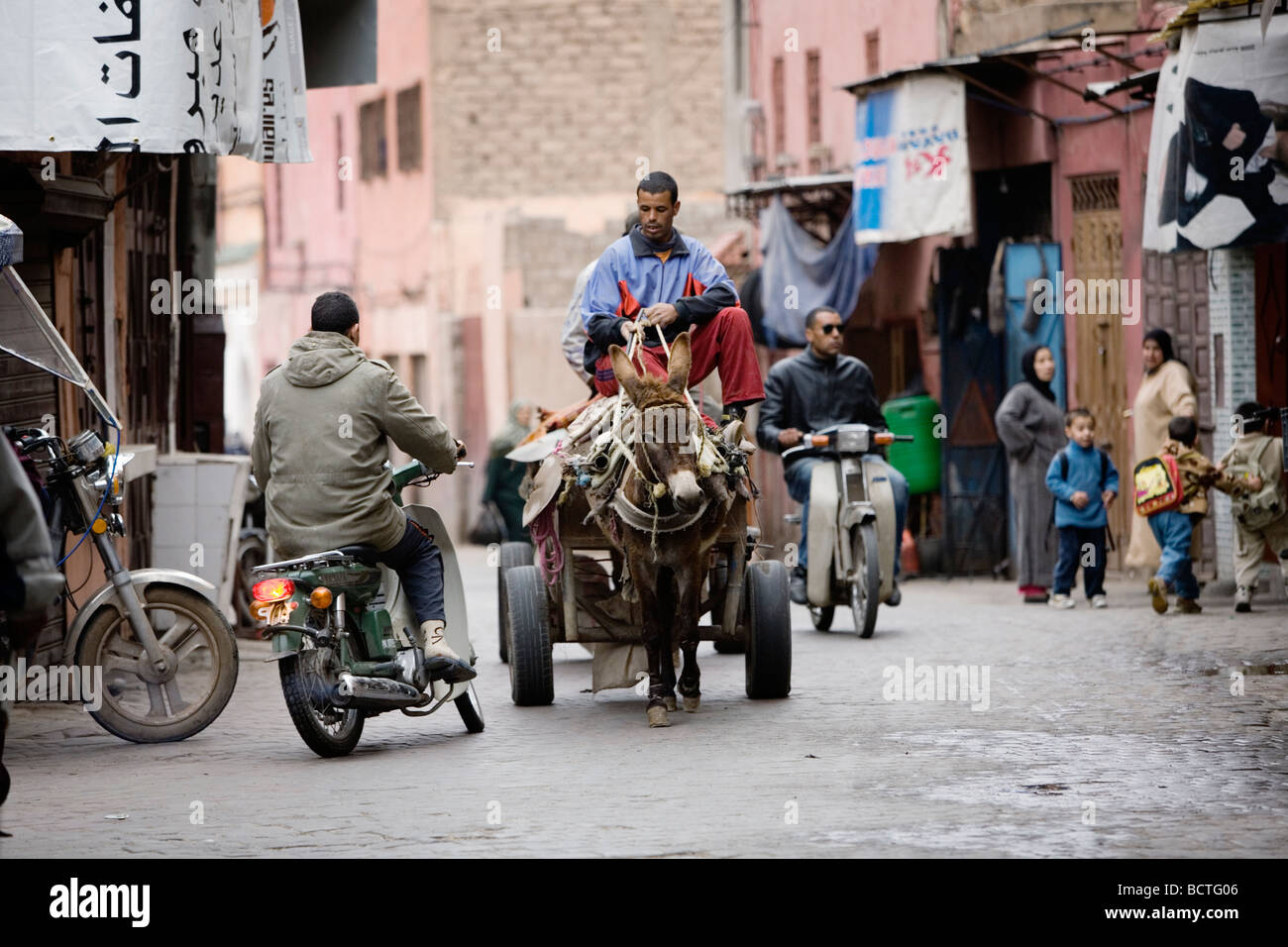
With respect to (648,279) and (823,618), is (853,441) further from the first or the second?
(648,279)

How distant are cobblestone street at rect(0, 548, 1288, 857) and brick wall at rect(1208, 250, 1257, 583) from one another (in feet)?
16.0

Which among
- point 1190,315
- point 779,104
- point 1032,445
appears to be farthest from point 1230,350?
point 779,104

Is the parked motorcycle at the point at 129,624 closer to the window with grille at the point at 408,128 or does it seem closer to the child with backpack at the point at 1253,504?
the child with backpack at the point at 1253,504

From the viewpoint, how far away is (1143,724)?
32.0 ft

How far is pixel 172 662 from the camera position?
32.1ft

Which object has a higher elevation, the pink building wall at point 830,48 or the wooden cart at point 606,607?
the pink building wall at point 830,48

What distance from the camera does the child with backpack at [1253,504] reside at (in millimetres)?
14766

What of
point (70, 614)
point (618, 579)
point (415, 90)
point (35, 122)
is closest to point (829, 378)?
point (618, 579)

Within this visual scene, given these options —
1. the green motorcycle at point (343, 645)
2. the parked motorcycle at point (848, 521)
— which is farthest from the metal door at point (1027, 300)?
the green motorcycle at point (343, 645)

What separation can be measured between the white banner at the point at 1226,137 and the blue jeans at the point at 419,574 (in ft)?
24.9

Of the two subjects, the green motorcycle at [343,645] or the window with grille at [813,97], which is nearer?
the green motorcycle at [343,645]

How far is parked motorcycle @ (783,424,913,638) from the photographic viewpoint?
1405 cm
